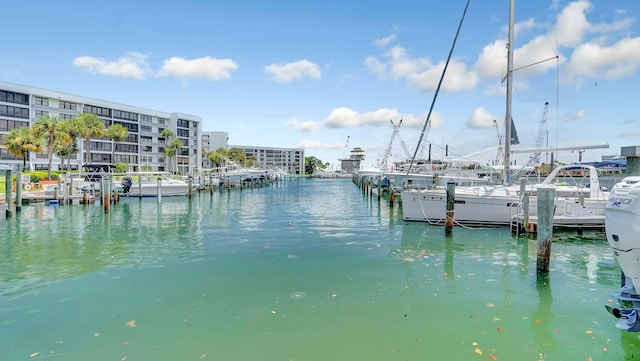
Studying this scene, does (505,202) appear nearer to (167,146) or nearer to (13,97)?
(13,97)

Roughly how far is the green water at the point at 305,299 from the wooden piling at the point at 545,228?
0.57 m

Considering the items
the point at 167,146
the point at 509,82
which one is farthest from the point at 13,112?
the point at 509,82

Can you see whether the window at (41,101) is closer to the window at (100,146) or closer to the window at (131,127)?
the window at (100,146)

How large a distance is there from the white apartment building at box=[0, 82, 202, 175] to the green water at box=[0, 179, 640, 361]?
64810mm

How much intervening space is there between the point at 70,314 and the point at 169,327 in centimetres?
296

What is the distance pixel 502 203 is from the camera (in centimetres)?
2370

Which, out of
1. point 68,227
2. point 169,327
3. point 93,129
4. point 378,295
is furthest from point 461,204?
point 93,129

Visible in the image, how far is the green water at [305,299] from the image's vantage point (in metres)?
7.77

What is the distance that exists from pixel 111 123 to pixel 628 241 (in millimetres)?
101548

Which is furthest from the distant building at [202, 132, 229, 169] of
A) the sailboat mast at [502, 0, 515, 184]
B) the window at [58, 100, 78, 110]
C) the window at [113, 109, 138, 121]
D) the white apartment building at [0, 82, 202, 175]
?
the sailboat mast at [502, 0, 515, 184]

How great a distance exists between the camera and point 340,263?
15070mm

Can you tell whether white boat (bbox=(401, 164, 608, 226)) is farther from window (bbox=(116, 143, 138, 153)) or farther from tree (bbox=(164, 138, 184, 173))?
window (bbox=(116, 143, 138, 153))

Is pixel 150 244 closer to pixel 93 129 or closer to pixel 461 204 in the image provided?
pixel 461 204

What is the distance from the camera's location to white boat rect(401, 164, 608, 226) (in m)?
21.7
